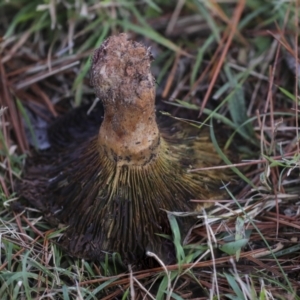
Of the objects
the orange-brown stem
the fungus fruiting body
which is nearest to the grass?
the fungus fruiting body

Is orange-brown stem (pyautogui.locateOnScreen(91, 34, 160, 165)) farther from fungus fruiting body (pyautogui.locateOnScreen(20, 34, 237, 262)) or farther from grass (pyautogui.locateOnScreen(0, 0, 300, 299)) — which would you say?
grass (pyautogui.locateOnScreen(0, 0, 300, 299))

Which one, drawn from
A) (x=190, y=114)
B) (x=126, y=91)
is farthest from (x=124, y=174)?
(x=190, y=114)

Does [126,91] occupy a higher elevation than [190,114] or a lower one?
higher

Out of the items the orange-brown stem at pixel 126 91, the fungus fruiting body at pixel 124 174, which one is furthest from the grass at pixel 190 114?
the orange-brown stem at pixel 126 91

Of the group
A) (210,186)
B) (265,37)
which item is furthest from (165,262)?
(265,37)

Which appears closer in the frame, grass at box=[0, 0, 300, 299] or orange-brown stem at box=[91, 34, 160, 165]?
orange-brown stem at box=[91, 34, 160, 165]

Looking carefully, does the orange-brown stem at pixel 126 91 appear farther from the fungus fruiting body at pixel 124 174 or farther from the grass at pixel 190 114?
the grass at pixel 190 114

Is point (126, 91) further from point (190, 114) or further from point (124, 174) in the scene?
point (190, 114)
